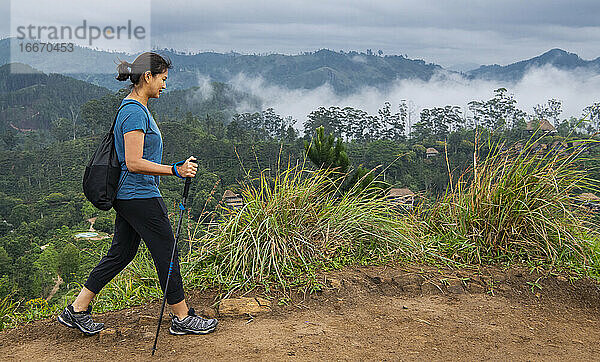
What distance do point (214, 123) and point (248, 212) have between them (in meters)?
56.7

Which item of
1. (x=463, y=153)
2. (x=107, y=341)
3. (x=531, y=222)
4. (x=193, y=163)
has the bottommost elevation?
(x=463, y=153)

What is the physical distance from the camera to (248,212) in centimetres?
398

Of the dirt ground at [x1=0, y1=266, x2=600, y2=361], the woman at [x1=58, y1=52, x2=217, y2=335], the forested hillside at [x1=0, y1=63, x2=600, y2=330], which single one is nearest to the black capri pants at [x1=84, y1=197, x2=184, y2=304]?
the woman at [x1=58, y1=52, x2=217, y2=335]

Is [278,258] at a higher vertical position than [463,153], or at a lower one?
higher

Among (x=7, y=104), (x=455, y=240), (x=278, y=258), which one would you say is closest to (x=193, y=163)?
(x=278, y=258)

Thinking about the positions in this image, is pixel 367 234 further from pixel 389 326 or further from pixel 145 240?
pixel 145 240

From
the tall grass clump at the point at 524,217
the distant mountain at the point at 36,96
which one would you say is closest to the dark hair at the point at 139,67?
the tall grass clump at the point at 524,217

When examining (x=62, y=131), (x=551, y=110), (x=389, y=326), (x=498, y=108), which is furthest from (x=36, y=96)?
(x=389, y=326)

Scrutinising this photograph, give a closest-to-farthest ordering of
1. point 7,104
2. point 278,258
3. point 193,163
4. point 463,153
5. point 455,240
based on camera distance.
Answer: point 193,163 < point 278,258 < point 455,240 < point 463,153 < point 7,104

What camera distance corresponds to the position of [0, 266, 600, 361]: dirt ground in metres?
2.73

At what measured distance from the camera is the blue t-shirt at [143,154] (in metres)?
2.68

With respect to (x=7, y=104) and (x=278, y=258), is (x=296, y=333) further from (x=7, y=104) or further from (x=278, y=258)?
(x=7, y=104)

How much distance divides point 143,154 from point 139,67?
1.49ft

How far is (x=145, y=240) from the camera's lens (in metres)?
2.78
